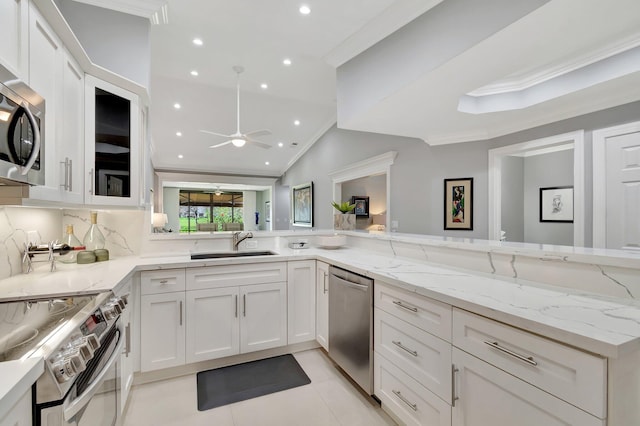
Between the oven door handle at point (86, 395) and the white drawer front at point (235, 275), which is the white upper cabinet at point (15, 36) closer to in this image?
the oven door handle at point (86, 395)

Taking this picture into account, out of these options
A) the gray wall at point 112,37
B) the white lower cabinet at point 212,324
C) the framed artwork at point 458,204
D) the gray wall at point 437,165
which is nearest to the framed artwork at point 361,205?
the gray wall at point 437,165

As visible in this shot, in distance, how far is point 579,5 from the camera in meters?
1.47

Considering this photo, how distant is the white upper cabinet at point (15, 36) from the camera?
3.53ft

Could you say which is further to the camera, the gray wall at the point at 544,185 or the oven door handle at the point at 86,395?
the gray wall at the point at 544,185

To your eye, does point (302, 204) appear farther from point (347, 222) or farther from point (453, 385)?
point (453, 385)

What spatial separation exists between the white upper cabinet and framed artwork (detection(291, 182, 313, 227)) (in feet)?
19.6

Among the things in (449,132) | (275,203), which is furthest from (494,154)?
(275,203)

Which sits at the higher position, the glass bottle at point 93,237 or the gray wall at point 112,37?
the gray wall at point 112,37

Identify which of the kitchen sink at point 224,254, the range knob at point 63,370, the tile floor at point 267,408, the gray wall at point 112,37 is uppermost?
the gray wall at point 112,37

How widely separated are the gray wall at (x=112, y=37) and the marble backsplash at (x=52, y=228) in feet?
3.95

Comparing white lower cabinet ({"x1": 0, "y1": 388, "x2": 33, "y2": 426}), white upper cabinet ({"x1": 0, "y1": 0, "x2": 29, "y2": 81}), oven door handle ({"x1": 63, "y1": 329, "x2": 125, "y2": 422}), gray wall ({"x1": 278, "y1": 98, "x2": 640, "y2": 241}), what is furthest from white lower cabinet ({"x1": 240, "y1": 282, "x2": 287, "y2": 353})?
gray wall ({"x1": 278, "y1": 98, "x2": 640, "y2": 241})

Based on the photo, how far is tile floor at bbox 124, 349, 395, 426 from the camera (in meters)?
1.85

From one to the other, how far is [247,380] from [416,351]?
1.43 metres

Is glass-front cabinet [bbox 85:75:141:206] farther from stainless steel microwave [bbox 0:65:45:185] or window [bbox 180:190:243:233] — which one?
window [bbox 180:190:243:233]
